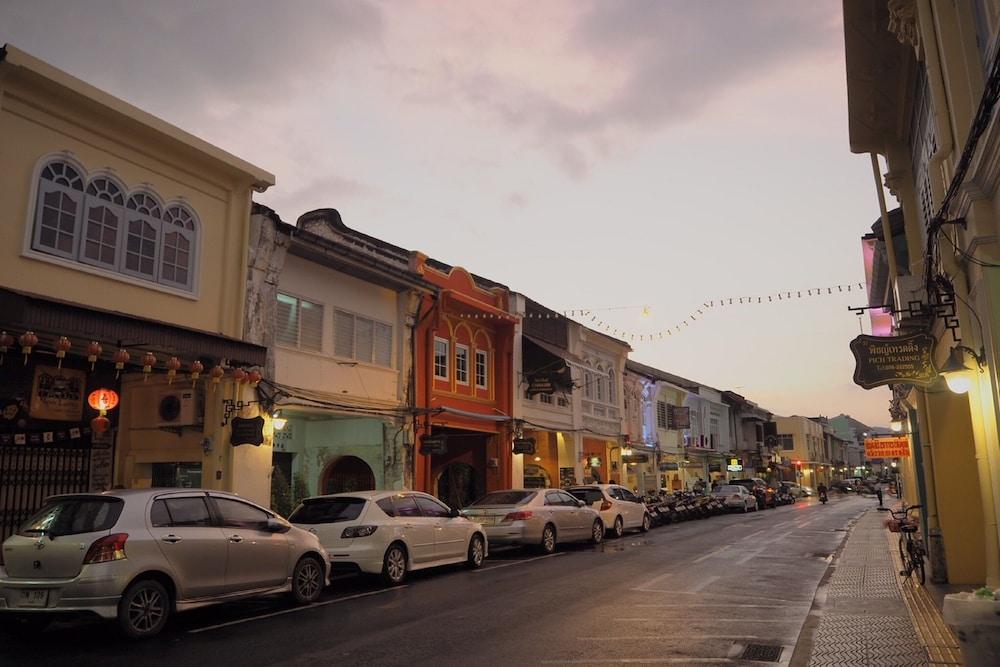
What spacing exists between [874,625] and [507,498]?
1044cm

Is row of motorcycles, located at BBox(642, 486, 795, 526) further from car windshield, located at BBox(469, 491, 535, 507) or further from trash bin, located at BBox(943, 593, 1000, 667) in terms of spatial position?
trash bin, located at BBox(943, 593, 1000, 667)

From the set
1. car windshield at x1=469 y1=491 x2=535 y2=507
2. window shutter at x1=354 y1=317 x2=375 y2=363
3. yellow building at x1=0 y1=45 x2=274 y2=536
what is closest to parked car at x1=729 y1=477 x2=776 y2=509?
car windshield at x1=469 y1=491 x2=535 y2=507

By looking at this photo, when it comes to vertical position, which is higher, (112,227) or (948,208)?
(112,227)

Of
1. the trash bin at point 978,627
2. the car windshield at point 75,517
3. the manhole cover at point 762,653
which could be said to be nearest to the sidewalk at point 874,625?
the manhole cover at point 762,653

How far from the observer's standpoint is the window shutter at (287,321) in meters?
17.7

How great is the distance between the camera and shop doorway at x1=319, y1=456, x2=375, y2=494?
71.8 ft

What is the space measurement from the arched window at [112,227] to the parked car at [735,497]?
29182 millimetres

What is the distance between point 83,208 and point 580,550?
42.3 feet

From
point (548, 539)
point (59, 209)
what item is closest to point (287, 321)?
point (59, 209)

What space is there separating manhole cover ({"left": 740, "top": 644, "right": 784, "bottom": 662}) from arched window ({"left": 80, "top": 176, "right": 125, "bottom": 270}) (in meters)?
11.7

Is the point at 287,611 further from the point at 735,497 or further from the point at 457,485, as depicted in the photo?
the point at 735,497

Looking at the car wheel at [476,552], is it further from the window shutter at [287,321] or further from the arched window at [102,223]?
the arched window at [102,223]

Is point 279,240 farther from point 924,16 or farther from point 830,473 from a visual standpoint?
point 830,473

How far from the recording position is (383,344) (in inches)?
827
